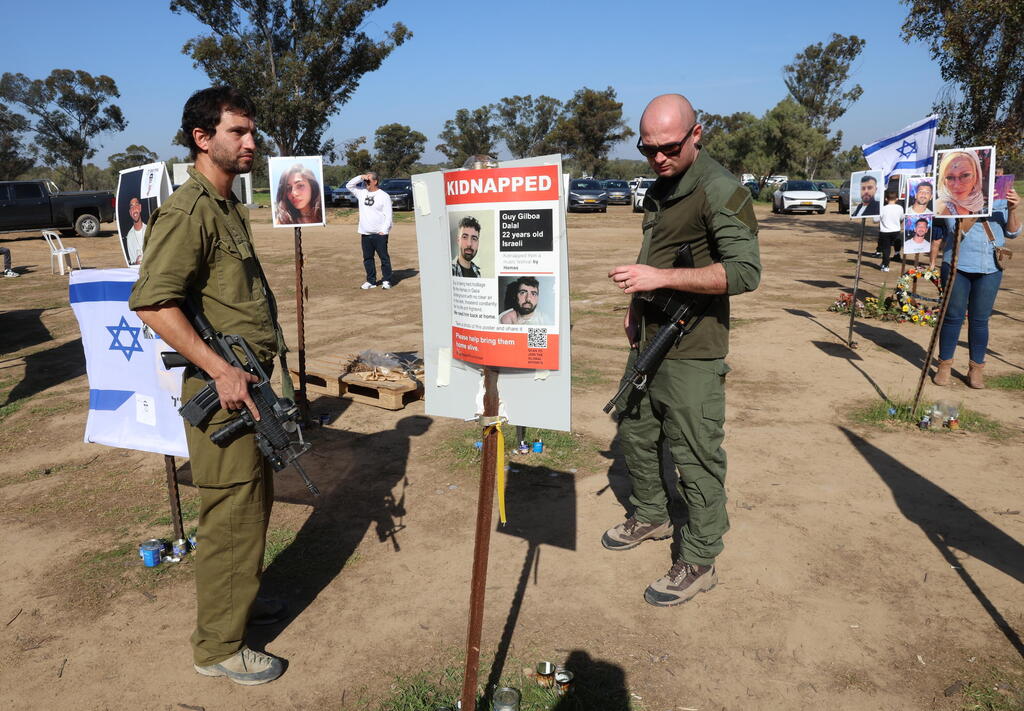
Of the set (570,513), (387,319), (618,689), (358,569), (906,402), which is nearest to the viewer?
(618,689)

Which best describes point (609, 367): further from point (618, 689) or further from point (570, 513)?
point (618, 689)

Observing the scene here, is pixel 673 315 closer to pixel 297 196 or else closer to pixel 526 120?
pixel 297 196

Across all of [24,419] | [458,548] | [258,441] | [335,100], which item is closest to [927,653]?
[458,548]

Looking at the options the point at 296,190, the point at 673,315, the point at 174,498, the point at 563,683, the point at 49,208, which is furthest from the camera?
the point at 49,208

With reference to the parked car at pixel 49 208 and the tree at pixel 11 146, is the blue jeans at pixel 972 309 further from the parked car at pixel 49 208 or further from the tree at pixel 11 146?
the tree at pixel 11 146

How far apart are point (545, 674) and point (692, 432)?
3.96 ft

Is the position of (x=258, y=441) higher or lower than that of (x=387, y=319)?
higher

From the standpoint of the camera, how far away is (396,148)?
66.5m

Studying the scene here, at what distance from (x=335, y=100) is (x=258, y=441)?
3938cm

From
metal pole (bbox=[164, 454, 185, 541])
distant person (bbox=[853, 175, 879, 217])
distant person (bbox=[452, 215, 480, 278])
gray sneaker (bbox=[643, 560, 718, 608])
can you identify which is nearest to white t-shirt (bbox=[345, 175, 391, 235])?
distant person (bbox=[853, 175, 879, 217])

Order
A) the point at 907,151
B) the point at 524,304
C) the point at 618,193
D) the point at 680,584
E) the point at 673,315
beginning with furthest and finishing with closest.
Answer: the point at 618,193
the point at 907,151
the point at 680,584
the point at 673,315
the point at 524,304

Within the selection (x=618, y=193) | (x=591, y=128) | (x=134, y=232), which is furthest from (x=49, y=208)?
(x=591, y=128)

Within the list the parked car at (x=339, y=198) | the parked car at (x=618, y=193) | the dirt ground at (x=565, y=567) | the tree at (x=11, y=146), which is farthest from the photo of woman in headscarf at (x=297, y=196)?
the tree at (x=11, y=146)

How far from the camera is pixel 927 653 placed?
293 cm
